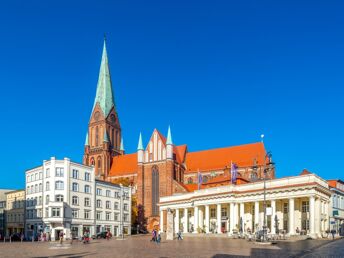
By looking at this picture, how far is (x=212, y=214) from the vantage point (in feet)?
253

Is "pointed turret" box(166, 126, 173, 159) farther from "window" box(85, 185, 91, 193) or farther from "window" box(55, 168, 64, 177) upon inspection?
"window" box(55, 168, 64, 177)

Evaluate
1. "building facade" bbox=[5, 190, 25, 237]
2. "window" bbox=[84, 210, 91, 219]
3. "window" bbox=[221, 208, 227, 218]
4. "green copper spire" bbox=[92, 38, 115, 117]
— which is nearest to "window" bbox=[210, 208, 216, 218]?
"window" bbox=[221, 208, 227, 218]

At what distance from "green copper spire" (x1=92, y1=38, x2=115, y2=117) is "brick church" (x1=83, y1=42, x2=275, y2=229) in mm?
317

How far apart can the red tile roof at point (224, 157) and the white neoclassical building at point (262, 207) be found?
21764mm

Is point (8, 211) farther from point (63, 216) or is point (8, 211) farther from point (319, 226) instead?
point (319, 226)

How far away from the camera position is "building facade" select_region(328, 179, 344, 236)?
73.7 meters

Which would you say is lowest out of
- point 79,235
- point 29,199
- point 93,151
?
point 79,235

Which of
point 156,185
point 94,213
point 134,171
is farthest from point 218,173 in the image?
point 94,213

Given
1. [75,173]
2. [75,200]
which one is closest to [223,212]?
[75,200]

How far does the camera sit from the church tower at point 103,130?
120 m

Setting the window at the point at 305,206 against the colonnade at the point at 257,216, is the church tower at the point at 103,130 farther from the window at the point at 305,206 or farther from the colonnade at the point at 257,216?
the window at the point at 305,206

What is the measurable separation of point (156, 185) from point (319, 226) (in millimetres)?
49730

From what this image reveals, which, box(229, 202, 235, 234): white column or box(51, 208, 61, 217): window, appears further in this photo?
box(51, 208, 61, 217): window

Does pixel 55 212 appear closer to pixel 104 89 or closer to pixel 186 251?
pixel 186 251
